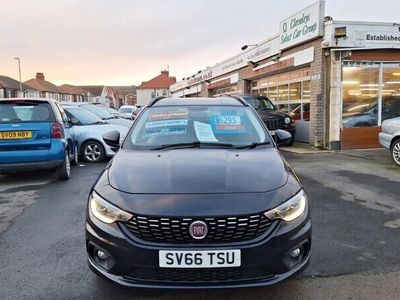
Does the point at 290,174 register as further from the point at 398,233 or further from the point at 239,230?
the point at 398,233

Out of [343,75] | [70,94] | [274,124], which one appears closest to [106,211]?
[274,124]

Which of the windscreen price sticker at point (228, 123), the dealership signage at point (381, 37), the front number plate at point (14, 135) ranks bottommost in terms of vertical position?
the front number plate at point (14, 135)

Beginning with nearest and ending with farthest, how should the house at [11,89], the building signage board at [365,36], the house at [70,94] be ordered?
the building signage board at [365,36] < the house at [11,89] < the house at [70,94]

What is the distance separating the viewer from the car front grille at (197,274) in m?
2.72

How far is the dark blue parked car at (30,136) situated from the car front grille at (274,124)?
7108mm

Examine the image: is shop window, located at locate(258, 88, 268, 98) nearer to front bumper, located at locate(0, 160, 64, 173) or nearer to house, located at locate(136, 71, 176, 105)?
front bumper, located at locate(0, 160, 64, 173)

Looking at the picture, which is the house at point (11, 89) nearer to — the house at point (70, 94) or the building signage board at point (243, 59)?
the house at point (70, 94)

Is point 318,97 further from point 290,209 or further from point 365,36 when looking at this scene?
point 290,209

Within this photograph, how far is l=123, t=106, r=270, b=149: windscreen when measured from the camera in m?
4.07

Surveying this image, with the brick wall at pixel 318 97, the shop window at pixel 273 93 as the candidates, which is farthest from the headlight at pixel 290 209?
the shop window at pixel 273 93

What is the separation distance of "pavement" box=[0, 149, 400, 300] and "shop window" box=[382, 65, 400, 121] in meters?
5.60

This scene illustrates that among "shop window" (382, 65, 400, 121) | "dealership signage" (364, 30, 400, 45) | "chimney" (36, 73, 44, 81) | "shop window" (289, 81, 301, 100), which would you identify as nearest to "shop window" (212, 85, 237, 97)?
"shop window" (289, 81, 301, 100)

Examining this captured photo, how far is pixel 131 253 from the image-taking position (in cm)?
273

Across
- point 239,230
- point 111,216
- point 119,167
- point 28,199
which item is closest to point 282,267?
point 239,230
